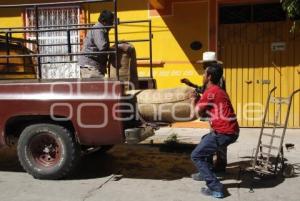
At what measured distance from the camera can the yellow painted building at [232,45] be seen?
10086 mm

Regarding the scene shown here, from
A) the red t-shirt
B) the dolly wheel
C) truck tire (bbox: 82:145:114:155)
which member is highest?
the red t-shirt

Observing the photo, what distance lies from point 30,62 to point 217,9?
14.5ft

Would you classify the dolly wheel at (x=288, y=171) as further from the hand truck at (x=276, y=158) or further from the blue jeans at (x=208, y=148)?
the blue jeans at (x=208, y=148)

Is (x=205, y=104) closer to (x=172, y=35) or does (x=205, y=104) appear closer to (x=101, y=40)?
(x=101, y=40)

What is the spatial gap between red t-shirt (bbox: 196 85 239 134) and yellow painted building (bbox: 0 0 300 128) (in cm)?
490

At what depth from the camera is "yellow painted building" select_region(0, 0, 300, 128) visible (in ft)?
33.1

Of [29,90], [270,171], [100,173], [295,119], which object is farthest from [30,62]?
[295,119]

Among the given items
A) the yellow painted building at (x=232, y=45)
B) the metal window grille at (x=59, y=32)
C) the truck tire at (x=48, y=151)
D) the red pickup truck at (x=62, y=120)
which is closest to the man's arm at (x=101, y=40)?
the red pickup truck at (x=62, y=120)

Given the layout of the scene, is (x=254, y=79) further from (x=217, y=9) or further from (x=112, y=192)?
(x=112, y=192)

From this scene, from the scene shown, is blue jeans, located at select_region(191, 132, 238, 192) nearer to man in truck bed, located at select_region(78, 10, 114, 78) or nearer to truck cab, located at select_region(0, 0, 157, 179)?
truck cab, located at select_region(0, 0, 157, 179)

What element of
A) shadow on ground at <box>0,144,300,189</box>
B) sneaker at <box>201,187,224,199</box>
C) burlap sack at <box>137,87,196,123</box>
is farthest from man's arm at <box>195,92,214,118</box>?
shadow on ground at <box>0,144,300,189</box>

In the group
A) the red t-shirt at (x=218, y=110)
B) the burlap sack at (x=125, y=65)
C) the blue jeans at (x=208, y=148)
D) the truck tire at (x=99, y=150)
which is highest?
the burlap sack at (x=125, y=65)

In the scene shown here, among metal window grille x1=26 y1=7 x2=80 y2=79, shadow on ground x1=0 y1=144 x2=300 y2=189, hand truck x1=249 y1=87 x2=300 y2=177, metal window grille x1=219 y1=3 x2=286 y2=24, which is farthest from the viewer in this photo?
metal window grille x1=26 y1=7 x2=80 y2=79

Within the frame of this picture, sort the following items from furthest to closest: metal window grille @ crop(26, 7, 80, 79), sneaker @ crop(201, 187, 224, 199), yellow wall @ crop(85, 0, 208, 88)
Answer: metal window grille @ crop(26, 7, 80, 79)
yellow wall @ crop(85, 0, 208, 88)
sneaker @ crop(201, 187, 224, 199)
